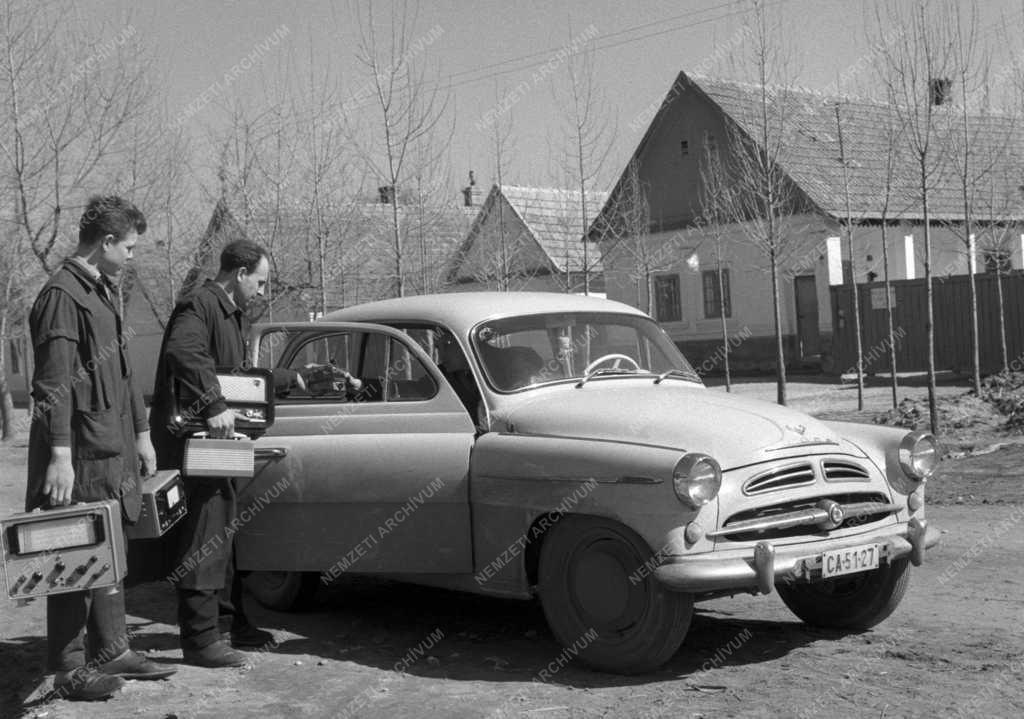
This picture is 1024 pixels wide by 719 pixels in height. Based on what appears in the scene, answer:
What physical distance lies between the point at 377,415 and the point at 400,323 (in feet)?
1.93

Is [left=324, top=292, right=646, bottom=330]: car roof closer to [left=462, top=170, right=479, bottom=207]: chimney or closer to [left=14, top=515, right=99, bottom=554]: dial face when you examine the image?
[left=14, top=515, right=99, bottom=554]: dial face

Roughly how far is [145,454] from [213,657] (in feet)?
3.39

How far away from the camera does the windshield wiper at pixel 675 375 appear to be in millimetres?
6776

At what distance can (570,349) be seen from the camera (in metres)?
6.72

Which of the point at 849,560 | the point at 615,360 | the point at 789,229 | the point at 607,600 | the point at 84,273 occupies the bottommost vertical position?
the point at 607,600

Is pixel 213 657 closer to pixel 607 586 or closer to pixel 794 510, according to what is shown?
pixel 607 586

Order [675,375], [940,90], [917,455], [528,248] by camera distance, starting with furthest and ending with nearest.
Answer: [528,248], [940,90], [675,375], [917,455]

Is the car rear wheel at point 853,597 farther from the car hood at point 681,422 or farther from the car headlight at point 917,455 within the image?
the car hood at point 681,422

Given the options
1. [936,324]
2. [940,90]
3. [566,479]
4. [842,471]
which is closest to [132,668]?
[566,479]

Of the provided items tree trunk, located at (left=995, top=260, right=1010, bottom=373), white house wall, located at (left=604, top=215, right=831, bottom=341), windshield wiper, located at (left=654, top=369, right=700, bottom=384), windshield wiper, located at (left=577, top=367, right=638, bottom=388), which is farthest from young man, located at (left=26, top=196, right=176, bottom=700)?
white house wall, located at (left=604, top=215, right=831, bottom=341)

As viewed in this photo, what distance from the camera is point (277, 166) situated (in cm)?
2278

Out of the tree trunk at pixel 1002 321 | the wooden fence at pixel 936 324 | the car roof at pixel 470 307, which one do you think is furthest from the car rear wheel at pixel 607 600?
the wooden fence at pixel 936 324

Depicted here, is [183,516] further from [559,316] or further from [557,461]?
[559,316]

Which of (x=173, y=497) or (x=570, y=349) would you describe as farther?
(x=570, y=349)
